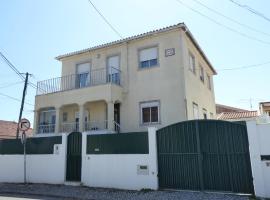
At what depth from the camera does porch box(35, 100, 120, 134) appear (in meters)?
15.2

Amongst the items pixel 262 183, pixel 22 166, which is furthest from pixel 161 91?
pixel 22 166

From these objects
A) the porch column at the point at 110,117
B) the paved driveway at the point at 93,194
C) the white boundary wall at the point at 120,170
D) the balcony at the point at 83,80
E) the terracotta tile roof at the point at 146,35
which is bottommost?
the paved driveway at the point at 93,194

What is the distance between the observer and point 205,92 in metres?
18.6

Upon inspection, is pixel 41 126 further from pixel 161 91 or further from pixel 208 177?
pixel 208 177

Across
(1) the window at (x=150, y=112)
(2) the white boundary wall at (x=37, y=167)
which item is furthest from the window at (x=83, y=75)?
(2) the white boundary wall at (x=37, y=167)

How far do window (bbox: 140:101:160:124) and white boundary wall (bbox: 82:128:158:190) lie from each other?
171 inches

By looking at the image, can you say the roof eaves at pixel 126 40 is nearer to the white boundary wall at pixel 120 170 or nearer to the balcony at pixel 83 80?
the balcony at pixel 83 80

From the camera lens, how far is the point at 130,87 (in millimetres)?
15352

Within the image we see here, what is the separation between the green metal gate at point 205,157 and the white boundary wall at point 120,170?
0.32 m

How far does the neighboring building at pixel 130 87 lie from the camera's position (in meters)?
14.1

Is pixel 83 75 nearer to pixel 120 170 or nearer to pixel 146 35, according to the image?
pixel 146 35

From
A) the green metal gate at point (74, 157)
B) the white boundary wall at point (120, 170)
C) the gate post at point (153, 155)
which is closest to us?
the gate post at point (153, 155)

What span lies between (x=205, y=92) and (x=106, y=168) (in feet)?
35.3

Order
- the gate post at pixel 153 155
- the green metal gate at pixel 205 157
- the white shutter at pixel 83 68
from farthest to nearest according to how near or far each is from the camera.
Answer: the white shutter at pixel 83 68 < the gate post at pixel 153 155 < the green metal gate at pixel 205 157
